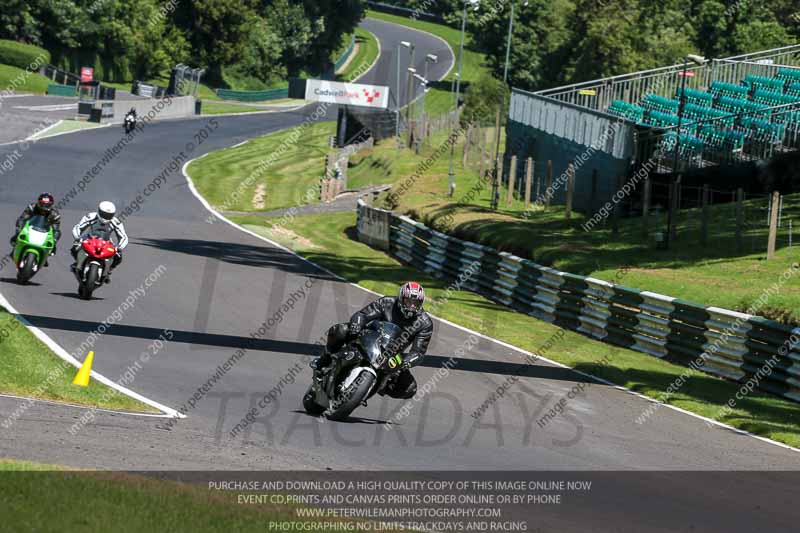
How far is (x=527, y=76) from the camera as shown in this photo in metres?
95.3

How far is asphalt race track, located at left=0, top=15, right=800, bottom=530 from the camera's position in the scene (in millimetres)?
10852

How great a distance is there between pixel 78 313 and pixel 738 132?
22.0m

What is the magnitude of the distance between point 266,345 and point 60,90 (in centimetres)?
5961

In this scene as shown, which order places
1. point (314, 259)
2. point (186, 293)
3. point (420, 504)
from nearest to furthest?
1. point (420, 504)
2. point (186, 293)
3. point (314, 259)

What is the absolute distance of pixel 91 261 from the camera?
20844mm

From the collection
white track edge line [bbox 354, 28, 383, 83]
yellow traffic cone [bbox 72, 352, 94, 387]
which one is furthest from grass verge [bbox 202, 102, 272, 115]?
yellow traffic cone [bbox 72, 352, 94, 387]

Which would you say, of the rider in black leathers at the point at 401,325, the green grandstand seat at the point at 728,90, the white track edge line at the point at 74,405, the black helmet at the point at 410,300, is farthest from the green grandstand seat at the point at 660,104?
the white track edge line at the point at 74,405

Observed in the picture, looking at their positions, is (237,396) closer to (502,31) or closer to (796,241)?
(796,241)

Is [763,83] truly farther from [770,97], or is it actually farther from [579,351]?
[579,351]

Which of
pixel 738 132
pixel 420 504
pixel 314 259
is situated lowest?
pixel 314 259

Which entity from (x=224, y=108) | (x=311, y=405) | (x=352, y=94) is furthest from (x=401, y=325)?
(x=224, y=108)

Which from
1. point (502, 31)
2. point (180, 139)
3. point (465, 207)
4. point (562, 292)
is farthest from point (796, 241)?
point (502, 31)

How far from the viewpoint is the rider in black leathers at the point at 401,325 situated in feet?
41.5

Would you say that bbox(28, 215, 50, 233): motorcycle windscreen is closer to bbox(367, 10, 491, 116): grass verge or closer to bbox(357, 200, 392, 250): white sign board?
bbox(357, 200, 392, 250): white sign board
